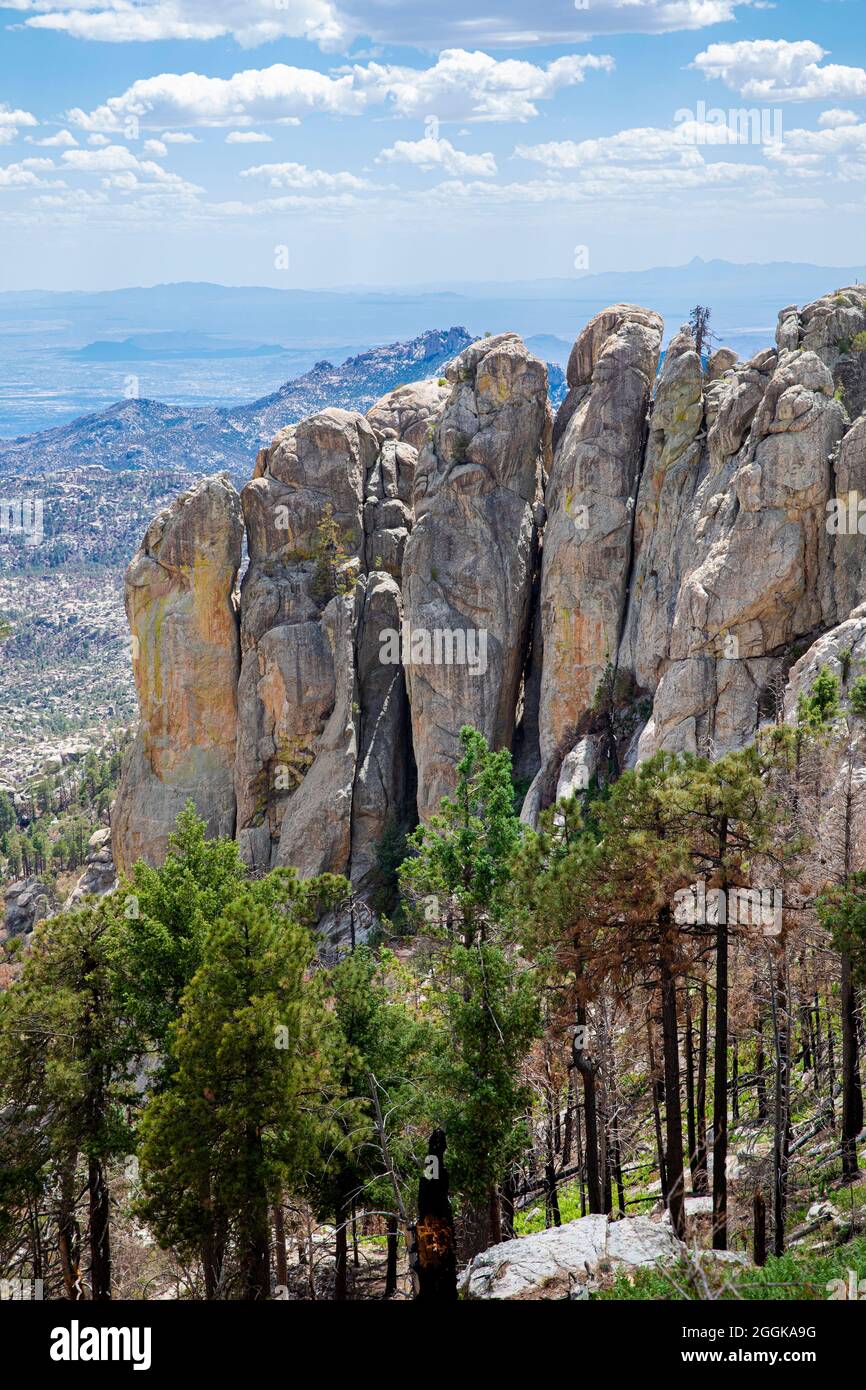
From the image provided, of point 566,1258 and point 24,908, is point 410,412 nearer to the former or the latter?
point 566,1258

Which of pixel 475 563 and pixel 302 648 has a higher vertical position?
pixel 475 563

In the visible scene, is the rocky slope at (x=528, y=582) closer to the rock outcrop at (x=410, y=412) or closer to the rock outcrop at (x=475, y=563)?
the rock outcrop at (x=475, y=563)

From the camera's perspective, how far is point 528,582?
57750 mm

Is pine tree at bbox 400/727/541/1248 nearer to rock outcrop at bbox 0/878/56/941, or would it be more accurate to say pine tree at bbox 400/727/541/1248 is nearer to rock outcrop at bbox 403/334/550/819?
rock outcrop at bbox 403/334/550/819

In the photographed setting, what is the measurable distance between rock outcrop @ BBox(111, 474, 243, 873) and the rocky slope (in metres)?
0.20

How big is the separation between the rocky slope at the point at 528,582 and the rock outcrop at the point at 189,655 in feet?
0.66

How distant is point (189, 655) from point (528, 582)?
61.6ft

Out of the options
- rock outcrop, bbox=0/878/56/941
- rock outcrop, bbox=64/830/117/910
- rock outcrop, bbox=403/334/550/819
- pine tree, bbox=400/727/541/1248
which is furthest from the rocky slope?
rock outcrop, bbox=0/878/56/941

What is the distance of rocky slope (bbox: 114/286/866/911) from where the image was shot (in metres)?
44.5

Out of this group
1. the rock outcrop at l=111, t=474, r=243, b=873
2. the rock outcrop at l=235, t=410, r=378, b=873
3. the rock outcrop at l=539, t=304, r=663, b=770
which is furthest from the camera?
the rock outcrop at l=111, t=474, r=243, b=873

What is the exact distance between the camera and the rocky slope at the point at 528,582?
4453cm

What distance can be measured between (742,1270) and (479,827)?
52.4ft

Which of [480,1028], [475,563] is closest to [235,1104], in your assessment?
[480,1028]
